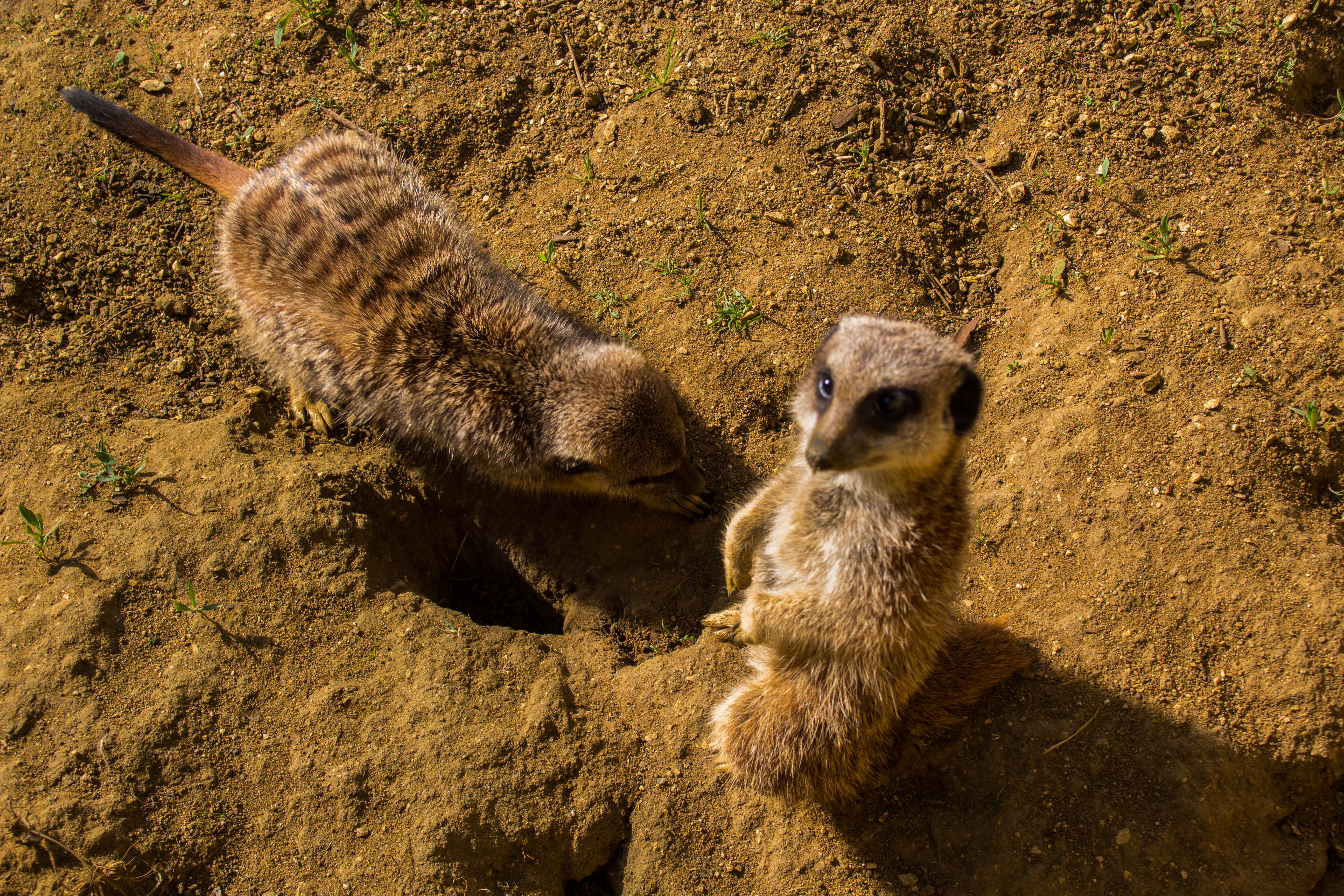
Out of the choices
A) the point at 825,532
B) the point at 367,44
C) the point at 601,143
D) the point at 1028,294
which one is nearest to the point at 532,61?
the point at 601,143

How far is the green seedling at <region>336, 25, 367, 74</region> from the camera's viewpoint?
473cm

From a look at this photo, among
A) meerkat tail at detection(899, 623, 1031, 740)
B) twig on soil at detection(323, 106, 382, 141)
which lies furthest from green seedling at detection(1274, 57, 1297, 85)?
twig on soil at detection(323, 106, 382, 141)

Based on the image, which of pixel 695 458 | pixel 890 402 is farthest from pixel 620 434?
pixel 890 402

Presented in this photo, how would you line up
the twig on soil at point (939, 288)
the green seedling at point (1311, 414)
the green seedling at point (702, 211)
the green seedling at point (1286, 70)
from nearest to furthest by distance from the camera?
the green seedling at point (1311, 414) → the green seedling at point (1286, 70) → the twig on soil at point (939, 288) → the green seedling at point (702, 211)

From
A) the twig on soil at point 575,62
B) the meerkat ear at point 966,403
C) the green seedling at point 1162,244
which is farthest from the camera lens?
the twig on soil at point 575,62

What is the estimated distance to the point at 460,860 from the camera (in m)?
2.84

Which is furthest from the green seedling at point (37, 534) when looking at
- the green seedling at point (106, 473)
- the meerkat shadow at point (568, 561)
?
the meerkat shadow at point (568, 561)

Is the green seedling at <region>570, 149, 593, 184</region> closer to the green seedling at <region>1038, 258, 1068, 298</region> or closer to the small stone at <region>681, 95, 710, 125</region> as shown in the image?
the small stone at <region>681, 95, 710, 125</region>

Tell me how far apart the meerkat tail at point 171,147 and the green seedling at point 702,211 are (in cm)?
247

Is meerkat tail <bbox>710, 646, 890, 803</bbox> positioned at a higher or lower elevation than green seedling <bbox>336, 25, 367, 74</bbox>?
lower

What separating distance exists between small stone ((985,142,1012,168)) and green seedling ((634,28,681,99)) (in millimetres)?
1887

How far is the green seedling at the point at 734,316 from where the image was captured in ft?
13.3

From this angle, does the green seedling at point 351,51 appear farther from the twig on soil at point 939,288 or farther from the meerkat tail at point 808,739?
the meerkat tail at point 808,739

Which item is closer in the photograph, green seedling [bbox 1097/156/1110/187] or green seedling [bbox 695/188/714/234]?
green seedling [bbox 1097/156/1110/187]
